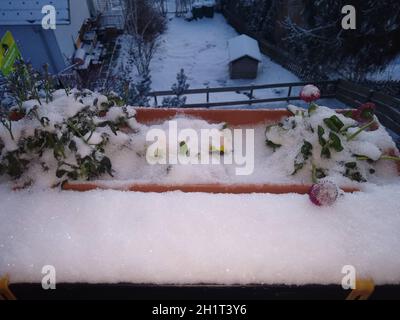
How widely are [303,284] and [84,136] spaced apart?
143 cm

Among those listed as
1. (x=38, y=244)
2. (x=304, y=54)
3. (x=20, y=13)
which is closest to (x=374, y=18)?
(x=304, y=54)

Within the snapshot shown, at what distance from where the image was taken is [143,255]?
4.31ft

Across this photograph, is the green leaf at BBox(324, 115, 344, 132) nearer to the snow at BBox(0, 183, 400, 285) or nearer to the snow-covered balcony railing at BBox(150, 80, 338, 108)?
the snow at BBox(0, 183, 400, 285)

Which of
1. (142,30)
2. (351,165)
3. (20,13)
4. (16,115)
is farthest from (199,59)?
(351,165)

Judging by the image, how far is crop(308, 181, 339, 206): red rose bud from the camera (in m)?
1.41

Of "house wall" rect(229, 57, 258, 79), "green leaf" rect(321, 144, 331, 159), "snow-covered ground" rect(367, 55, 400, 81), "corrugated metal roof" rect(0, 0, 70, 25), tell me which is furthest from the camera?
"house wall" rect(229, 57, 258, 79)

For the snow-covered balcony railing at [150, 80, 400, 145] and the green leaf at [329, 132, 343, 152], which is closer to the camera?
the green leaf at [329, 132, 343, 152]

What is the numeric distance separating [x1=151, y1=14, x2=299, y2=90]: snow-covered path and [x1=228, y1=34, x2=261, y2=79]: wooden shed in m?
0.24

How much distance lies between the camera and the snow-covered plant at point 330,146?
66.1 inches

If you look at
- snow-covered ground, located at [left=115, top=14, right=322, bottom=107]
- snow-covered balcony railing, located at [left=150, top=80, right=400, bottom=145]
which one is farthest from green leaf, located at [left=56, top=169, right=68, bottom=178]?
snow-covered ground, located at [left=115, top=14, right=322, bottom=107]

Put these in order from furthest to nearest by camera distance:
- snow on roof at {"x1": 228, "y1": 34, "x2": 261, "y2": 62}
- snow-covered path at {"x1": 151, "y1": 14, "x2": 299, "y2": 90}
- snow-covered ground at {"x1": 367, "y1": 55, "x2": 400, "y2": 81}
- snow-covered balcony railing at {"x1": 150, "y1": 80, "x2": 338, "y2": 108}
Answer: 1. snow-covered path at {"x1": 151, "y1": 14, "x2": 299, "y2": 90}
2. snow on roof at {"x1": 228, "y1": 34, "x2": 261, "y2": 62}
3. snow-covered ground at {"x1": 367, "y1": 55, "x2": 400, "y2": 81}
4. snow-covered balcony railing at {"x1": 150, "y1": 80, "x2": 338, "y2": 108}

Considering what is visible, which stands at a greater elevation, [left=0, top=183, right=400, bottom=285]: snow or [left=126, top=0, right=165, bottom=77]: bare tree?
[left=0, top=183, right=400, bottom=285]: snow
